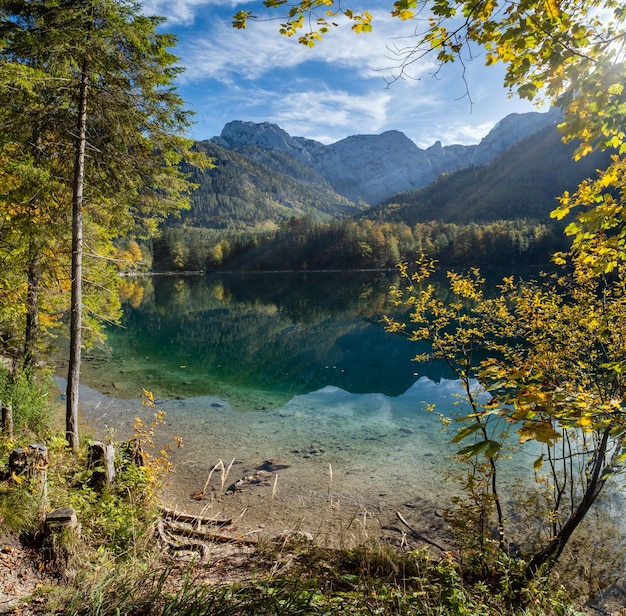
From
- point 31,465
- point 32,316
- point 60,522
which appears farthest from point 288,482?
point 32,316

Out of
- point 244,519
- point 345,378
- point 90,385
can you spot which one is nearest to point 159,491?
point 244,519

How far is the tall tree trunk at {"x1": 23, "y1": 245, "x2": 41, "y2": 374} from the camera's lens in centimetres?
1184

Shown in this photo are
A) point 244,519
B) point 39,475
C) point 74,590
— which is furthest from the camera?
point 244,519

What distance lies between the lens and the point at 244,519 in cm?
989

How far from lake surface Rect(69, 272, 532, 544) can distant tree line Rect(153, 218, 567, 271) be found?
7753cm

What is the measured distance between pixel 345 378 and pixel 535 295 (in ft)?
55.1

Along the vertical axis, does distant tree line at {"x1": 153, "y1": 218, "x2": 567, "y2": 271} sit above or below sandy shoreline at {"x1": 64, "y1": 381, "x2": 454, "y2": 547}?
above

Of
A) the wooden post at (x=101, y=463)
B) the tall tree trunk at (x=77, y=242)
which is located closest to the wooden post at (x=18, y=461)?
the wooden post at (x=101, y=463)

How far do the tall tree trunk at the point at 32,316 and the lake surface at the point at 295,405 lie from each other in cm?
360

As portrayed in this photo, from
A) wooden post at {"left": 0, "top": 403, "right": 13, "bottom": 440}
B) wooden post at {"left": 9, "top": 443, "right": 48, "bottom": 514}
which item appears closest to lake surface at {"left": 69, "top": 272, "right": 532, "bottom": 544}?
wooden post at {"left": 9, "top": 443, "right": 48, "bottom": 514}

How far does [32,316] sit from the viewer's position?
12188 millimetres

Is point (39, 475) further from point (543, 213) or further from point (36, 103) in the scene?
point (543, 213)

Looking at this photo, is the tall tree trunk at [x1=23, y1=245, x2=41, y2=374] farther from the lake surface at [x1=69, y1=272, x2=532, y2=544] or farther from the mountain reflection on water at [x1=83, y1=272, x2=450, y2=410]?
the mountain reflection on water at [x1=83, y1=272, x2=450, y2=410]

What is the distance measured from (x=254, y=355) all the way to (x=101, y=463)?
22.9 m
